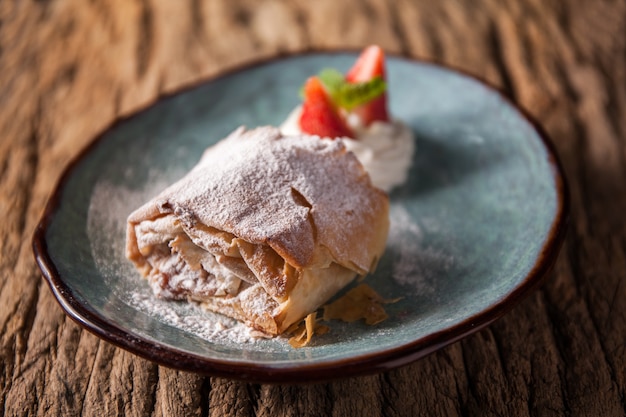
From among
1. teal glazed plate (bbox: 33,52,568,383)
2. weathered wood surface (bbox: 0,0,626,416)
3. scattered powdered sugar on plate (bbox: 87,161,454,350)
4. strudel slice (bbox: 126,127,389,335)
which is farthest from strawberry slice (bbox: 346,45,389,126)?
weathered wood surface (bbox: 0,0,626,416)

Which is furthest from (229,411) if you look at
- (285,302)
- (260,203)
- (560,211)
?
(560,211)

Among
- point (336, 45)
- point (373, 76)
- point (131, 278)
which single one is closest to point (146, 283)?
point (131, 278)

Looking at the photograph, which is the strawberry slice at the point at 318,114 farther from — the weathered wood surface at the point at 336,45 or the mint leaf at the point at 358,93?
the weathered wood surface at the point at 336,45

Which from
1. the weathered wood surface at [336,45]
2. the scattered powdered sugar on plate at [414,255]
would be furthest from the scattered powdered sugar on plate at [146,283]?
the weathered wood surface at [336,45]

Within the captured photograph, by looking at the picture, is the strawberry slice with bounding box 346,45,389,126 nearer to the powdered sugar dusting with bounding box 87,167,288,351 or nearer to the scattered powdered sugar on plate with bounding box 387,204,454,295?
the scattered powdered sugar on plate with bounding box 387,204,454,295

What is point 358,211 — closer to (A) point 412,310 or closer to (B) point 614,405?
(A) point 412,310

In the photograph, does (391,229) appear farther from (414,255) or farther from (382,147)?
(382,147)
